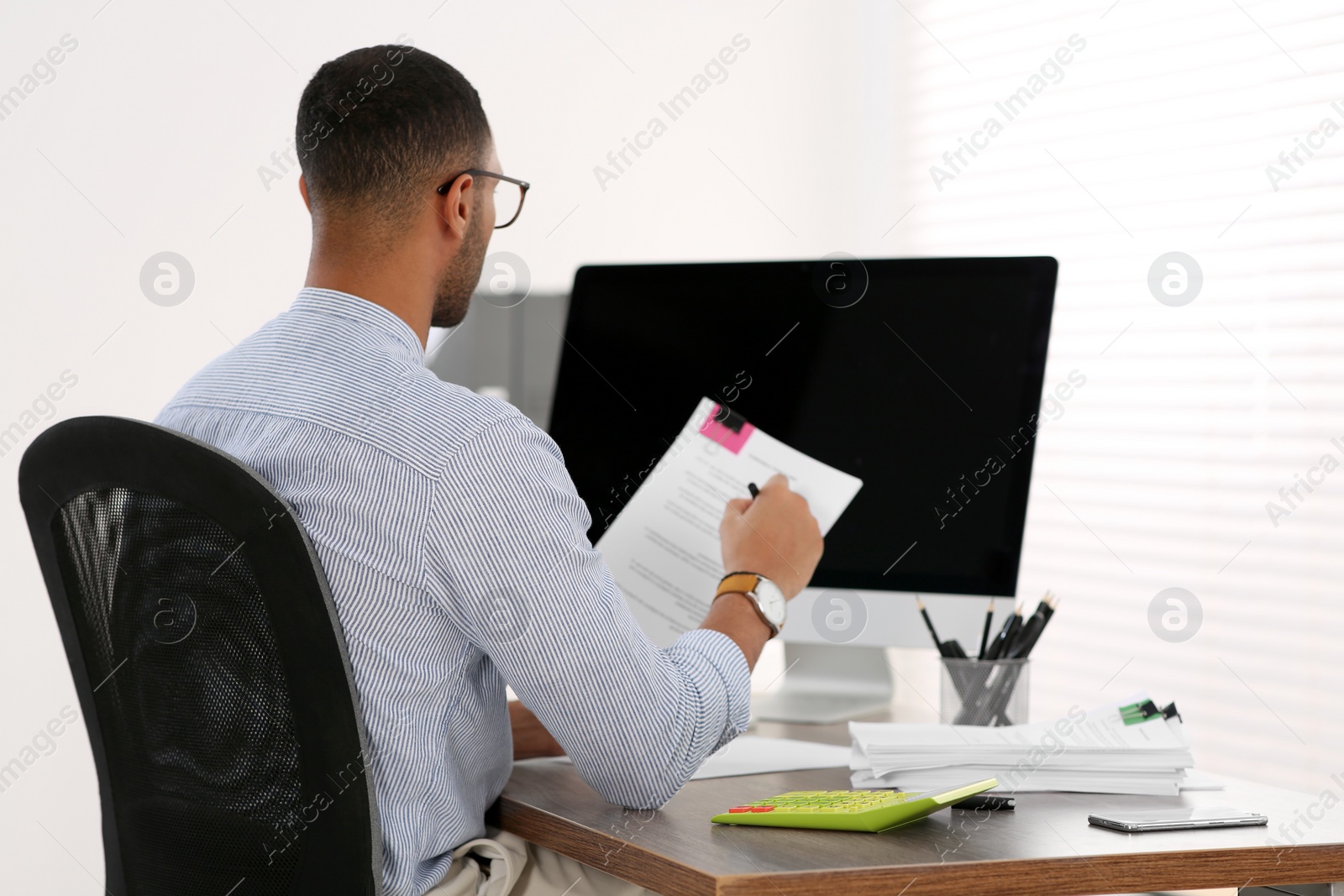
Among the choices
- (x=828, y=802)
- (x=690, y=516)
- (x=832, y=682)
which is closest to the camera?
(x=828, y=802)

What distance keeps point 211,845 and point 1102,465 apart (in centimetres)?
219

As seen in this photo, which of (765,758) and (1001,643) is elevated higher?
(1001,643)

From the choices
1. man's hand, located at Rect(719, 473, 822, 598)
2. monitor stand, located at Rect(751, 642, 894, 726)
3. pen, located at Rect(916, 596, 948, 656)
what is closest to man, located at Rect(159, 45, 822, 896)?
man's hand, located at Rect(719, 473, 822, 598)

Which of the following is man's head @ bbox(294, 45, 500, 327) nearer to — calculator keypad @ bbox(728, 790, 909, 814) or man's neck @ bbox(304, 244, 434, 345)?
man's neck @ bbox(304, 244, 434, 345)

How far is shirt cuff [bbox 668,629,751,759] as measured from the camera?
1.07 meters

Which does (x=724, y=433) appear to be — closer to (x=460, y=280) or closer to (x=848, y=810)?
(x=460, y=280)

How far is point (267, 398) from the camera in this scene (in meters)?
1.01

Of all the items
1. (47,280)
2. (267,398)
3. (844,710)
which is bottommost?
(47,280)

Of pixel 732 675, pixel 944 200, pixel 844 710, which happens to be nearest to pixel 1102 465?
pixel 944 200

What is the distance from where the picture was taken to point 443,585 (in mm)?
955

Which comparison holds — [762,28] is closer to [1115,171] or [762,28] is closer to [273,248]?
[1115,171]

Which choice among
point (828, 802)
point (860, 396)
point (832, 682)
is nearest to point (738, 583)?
point (828, 802)

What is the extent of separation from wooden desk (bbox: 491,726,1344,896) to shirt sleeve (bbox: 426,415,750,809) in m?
0.08

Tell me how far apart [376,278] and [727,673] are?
518 millimetres
